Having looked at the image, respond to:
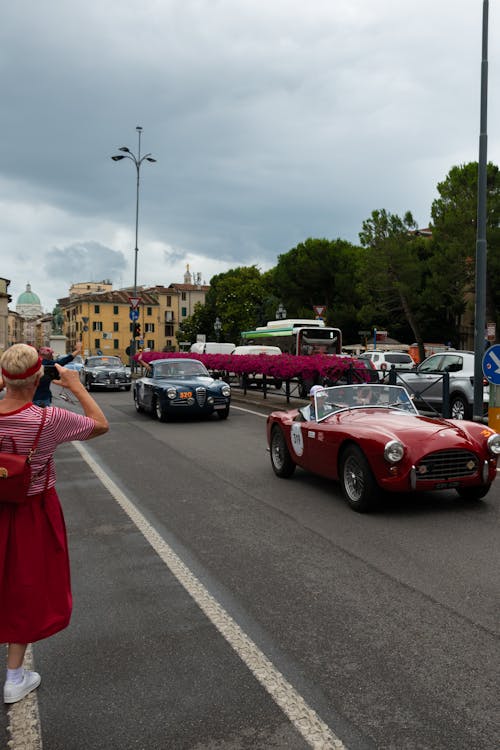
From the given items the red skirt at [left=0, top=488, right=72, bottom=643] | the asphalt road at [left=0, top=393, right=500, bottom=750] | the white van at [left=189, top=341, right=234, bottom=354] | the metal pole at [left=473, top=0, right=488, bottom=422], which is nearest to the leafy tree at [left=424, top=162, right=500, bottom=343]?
the white van at [left=189, top=341, right=234, bottom=354]

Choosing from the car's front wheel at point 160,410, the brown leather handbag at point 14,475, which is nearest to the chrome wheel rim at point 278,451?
the brown leather handbag at point 14,475

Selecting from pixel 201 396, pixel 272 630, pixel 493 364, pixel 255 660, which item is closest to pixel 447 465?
pixel 272 630

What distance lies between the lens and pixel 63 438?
325 cm

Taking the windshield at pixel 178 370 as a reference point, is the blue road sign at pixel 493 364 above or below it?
above

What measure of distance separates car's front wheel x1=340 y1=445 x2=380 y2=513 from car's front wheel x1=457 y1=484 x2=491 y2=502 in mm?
1214

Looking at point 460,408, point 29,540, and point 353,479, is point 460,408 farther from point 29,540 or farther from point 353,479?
point 29,540

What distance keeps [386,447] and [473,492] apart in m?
1.45

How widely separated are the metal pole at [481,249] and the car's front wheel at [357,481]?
768cm

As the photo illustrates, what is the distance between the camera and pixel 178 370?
57.4 ft

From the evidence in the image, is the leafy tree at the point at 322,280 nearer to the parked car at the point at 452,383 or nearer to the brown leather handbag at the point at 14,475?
the parked car at the point at 452,383

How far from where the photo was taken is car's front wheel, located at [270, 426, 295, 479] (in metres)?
8.81

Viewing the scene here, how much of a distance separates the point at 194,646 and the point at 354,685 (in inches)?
36.6

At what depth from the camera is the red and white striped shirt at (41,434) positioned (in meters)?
3.09

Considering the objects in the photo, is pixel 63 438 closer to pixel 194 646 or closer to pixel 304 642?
pixel 194 646
